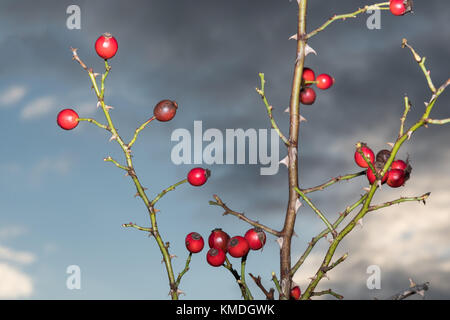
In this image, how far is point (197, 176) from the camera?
13.1ft

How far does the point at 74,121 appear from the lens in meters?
4.19

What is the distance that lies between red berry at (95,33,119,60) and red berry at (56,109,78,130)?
48 cm

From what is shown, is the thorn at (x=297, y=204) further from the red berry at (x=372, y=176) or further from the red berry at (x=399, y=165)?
the red berry at (x=399, y=165)

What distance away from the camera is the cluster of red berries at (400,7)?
3787 mm

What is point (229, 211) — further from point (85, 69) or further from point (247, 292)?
point (85, 69)

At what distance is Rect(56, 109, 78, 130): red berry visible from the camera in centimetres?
418

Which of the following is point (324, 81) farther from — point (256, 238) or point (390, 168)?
point (256, 238)

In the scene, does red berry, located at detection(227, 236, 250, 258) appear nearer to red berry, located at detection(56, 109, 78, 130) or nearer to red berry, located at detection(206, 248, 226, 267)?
red berry, located at detection(206, 248, 226, 267)

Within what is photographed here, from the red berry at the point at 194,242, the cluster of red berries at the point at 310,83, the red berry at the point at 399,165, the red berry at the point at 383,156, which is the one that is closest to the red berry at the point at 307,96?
the cluster of red berries at the point at 310,83
